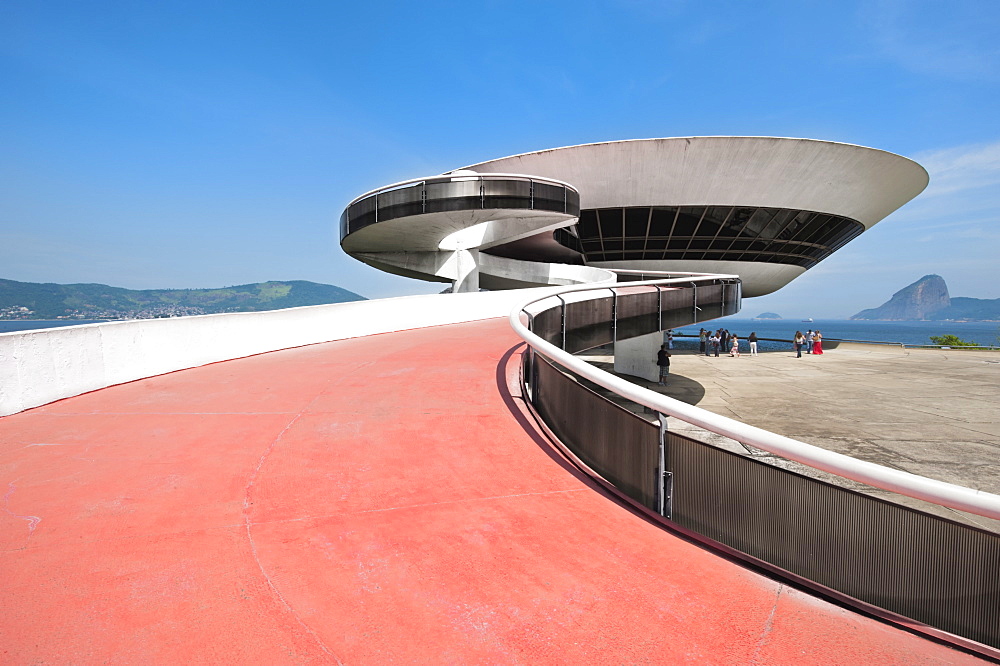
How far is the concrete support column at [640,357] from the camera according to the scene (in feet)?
76.1

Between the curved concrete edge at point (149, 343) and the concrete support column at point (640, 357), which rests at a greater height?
the curved concrete edge at point (149, 343)

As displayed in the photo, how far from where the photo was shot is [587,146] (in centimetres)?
3312

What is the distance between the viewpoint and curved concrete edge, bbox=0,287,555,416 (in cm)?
622

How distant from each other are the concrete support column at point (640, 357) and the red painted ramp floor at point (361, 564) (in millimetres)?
19453

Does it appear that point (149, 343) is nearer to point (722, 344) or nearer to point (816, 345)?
point (816, 345)

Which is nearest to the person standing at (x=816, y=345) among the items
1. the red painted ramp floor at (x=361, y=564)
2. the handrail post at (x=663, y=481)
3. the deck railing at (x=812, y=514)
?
the red painted ramp floor at (x=361, y=564)

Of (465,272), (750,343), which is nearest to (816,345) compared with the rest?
(750,343)

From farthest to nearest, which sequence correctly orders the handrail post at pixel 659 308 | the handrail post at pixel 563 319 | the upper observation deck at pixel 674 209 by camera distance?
the upper observation deck at pixel 674 209
the handrail post at pixel 659 308
the handrail post at pixel 563 319

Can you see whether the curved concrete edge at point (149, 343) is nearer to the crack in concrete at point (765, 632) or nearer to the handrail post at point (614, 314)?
the handrail post at point (614, 314)

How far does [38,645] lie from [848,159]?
41782 mm

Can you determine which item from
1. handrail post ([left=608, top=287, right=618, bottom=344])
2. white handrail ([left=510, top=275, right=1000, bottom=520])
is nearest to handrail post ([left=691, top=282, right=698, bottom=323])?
handrail post ([left=608, top=287, right=618, bottom=344])

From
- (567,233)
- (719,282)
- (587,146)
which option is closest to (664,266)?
(567,233)

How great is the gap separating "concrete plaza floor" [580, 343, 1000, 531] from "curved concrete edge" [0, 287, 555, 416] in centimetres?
1049

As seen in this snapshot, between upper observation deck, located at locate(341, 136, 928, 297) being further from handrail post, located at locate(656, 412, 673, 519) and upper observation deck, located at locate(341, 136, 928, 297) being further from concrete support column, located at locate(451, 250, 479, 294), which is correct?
handrail post, located at locate(656, 412, 673, 519)
